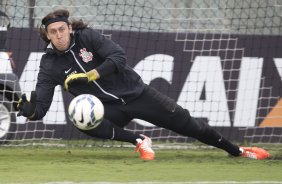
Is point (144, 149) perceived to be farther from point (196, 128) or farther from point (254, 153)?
point (254, 153)

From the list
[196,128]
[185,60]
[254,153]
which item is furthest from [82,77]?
[185,60]

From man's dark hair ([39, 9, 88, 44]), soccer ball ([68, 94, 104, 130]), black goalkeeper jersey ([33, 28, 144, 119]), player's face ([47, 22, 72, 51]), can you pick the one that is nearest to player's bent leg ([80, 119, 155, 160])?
black goalkeeper jersey ([33, 28, 144, 119])

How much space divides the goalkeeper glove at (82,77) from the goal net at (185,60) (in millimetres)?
3496

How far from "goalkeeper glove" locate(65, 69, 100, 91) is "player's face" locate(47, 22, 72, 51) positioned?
0.43 m

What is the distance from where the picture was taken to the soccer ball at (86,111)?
8.79m

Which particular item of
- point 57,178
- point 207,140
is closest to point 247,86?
point 207,140

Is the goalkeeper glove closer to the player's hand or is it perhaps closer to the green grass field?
the player's hand

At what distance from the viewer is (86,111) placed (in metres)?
8.77

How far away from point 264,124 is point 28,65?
3.73 metres

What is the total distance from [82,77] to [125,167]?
1.05m

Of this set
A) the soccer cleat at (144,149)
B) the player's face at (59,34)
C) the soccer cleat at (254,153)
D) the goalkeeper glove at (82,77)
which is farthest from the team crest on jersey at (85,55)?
the soccer cleat at (254,153)

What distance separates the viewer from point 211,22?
1325cm

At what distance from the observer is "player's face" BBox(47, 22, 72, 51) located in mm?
9094

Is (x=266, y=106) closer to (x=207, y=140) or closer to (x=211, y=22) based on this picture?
(x=211, y=22)
